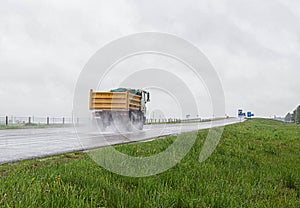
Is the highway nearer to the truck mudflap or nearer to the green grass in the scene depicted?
the green grass

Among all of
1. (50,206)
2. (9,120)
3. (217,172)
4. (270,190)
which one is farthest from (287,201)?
(9,120)

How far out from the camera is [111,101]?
19438mm

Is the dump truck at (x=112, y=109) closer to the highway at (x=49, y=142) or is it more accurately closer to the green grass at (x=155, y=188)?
the highway at (x=49, y=142)

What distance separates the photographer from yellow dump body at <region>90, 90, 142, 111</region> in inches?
758

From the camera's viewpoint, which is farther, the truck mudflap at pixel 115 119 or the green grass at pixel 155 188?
the truck mudflap at pixel 115 119

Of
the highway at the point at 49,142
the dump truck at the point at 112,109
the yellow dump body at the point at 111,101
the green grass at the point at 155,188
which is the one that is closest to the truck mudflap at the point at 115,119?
the dump truck at the point at 112,109

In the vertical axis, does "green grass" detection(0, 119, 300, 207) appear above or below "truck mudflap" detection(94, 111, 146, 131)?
below

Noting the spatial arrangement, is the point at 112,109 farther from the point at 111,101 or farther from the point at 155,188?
the point at 155,188

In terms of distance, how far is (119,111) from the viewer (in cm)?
1936

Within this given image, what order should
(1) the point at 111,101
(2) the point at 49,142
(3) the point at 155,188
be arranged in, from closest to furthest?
(3) the point at 155,188 → (2) the point at 49,142 → (1) the point at 111,101

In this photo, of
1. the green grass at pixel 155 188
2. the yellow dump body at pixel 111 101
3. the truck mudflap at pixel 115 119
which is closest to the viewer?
the green grass at pixel 155 188

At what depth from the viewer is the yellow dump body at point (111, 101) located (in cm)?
1925

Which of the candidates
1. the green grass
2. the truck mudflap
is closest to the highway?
the green grass

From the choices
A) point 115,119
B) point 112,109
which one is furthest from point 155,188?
point 115,119
